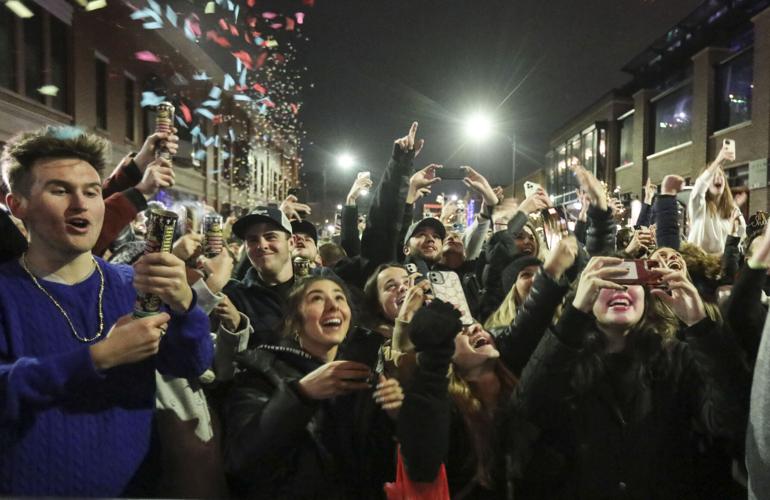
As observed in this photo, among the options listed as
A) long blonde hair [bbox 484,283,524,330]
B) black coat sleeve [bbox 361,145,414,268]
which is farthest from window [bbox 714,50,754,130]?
long blonde hair [bbox 484,283,524,330]

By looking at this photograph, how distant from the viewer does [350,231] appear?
4895mm

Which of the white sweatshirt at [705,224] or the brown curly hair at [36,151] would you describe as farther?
the white sweatshirt at [705,224]

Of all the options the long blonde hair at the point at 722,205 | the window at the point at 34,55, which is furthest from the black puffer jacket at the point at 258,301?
the window at the point at 34,55

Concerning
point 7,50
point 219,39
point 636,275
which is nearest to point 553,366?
point 636,275

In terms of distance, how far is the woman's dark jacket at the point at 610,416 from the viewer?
2.10 m

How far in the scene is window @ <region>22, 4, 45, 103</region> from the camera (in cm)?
1210

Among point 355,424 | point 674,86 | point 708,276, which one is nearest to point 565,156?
point 674,86

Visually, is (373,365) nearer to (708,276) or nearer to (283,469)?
(283,469)

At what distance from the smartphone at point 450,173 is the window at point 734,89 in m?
16.1

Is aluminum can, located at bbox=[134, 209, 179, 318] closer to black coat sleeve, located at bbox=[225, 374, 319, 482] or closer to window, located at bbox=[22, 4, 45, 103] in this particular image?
black coat sleeve, located at bbox=[225, 374, 319, 482]

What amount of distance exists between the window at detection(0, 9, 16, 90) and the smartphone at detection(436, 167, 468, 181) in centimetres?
1148

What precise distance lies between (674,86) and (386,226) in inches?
890

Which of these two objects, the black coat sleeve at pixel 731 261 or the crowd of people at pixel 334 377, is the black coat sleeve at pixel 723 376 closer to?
the crowd of people at pixel 334 377

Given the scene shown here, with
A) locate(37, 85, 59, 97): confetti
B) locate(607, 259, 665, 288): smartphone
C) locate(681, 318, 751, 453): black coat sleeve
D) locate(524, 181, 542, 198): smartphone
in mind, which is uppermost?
locate(37, 85, 59, 97): confetti
